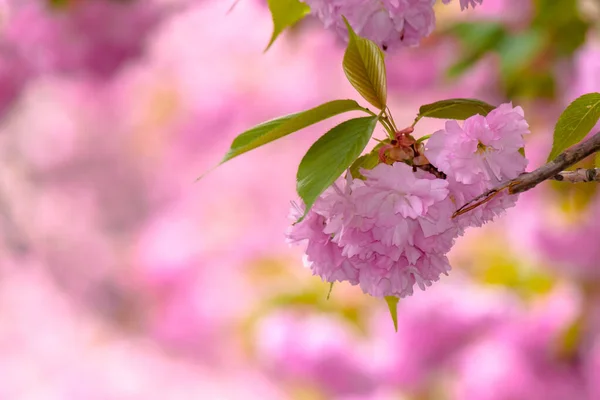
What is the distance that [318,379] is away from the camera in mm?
1603

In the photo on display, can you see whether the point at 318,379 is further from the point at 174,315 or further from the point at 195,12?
the point at 195,12

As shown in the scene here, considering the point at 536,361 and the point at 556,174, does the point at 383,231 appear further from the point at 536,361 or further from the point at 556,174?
the point at 536,361

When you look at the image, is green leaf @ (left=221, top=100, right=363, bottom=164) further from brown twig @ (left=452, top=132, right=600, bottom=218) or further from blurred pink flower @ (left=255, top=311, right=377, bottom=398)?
blurred pink flower @ (left=255, top=311, right=377, bottom=398)

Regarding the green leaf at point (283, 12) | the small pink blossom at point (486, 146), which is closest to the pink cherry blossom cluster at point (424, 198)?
the small pink blossom at point (486, 146)

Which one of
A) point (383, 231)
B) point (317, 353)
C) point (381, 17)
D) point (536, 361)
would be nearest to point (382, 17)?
point (381, 17)

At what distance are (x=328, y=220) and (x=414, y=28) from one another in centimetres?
11

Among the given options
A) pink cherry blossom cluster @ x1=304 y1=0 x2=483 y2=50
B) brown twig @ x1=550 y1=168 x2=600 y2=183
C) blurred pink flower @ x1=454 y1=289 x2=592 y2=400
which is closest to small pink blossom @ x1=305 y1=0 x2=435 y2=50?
pink cherry blossom cluster @ x1=304 y1=0 x2=483 y2=50

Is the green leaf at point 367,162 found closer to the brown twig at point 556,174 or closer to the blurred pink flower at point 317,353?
the brown twig at point 556,174

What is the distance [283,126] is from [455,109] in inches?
3.6

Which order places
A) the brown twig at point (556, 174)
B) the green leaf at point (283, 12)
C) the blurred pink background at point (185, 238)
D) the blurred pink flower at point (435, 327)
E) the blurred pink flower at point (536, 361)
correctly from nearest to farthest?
the brown twig at point (556, 174) < the green leaf at point (283, 12) < the blurred pink flower at point (536, 361) < the blurred pink flower at point (435, 327) < the blurred pink background at point (185, 238)

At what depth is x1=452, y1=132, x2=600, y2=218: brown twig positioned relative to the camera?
0.29 metres

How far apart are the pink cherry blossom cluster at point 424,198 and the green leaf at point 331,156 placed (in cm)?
1

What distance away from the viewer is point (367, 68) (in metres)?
0.33

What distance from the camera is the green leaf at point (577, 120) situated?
344 mm
